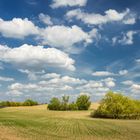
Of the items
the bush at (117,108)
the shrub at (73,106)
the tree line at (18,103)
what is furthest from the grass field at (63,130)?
the tree line at (18,103)

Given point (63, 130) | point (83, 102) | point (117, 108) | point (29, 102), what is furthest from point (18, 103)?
point (63, 130)

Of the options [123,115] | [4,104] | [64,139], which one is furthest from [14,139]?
[4,104]

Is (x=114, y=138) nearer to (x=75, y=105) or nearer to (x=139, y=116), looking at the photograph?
(x=139, y=116)

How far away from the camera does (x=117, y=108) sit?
106500 mm

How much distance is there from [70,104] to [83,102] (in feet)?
21.2

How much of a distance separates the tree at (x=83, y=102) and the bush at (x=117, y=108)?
44.6 metres

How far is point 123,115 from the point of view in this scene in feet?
347

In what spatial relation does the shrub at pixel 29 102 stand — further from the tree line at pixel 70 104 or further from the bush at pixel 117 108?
the bush at pixel 117 108

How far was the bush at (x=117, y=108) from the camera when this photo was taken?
106m

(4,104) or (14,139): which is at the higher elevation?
(4,104)

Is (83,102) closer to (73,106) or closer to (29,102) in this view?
(73,106)

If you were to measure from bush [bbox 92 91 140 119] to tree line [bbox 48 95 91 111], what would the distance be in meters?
44.3

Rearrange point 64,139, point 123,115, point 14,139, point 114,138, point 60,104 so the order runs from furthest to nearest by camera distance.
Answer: point 60,104 < point 123,115 < point 114,138 < point 64,139 < point 14,139

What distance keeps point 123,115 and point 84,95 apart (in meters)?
51.5
